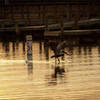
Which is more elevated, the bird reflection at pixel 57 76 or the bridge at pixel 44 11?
the bridge at pixel 44 11

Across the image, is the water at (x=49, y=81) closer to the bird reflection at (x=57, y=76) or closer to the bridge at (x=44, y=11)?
the bird reflection at (x=57, y=76)

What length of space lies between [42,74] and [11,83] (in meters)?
1.48

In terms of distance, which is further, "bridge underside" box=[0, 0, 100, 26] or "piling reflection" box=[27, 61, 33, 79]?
"bridge underside" box=[0, 0, 100, 26]

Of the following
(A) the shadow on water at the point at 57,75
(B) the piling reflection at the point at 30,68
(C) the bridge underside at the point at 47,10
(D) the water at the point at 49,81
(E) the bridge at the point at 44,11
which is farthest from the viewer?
(C) the bridge underside at the point at 47,10

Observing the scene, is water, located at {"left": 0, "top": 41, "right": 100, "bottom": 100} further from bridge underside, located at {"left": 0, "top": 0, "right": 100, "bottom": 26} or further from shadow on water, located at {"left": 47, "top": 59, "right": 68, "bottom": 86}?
bridge underside, located at {"left": 0, "top": 0, "right": 100, "bottom": 26}

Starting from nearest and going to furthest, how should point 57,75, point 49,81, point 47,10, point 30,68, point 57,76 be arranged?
1. point 49,81
2. point 57,76
3. point 57,75
4. point 30,68
5. point 47,10

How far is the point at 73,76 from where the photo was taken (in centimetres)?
896

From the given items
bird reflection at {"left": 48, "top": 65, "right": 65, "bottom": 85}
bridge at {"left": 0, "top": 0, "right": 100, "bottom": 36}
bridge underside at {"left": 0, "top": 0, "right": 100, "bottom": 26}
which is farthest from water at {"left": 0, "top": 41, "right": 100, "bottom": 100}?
bridge underside at {"left": 0, "top": 0, "right": 100, "bottom": 26}

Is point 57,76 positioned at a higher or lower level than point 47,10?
lower

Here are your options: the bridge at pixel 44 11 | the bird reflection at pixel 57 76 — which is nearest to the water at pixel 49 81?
the bird reflection at pixel 57 76

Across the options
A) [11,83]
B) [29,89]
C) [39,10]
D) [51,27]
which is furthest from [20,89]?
[39,10]

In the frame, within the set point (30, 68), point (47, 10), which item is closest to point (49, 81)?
point (30, 68)

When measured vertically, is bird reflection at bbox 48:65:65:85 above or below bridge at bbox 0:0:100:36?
below

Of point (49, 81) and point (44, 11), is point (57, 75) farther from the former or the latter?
point (44, 11)
